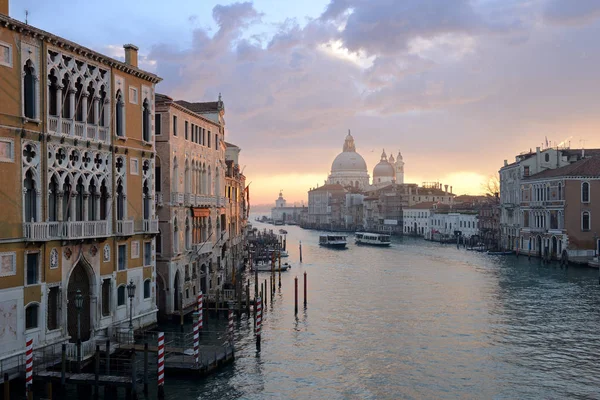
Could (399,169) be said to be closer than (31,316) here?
No

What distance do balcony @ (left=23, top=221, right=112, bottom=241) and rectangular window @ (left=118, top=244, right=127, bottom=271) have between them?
1.09 m

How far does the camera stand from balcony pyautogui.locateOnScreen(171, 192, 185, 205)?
24.1m

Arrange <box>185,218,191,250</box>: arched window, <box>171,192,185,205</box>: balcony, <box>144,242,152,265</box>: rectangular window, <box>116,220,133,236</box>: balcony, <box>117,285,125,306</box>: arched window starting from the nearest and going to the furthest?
<box>116,220,133,236</box>: balcony, <box>117,285,125,306</box>: arched window, <box>144,242,152,265</box>: rectangular window, <box>171,192,185,205</box>: balcony, <box>185,218,191,250</box>: arched window

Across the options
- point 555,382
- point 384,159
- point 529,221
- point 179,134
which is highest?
point 384,159

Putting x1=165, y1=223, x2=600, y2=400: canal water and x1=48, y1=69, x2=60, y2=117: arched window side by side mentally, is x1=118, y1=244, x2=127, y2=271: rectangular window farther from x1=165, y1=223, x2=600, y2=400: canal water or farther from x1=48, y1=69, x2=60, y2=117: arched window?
x1=48, y1=69, x2=60, y2=117: arched window

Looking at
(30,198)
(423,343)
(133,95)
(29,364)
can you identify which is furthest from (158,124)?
(423,343)

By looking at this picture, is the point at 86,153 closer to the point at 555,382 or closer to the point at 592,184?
the point at 555,382

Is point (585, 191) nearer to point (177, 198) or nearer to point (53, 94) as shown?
point (177, 198)

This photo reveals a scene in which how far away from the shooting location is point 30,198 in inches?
636

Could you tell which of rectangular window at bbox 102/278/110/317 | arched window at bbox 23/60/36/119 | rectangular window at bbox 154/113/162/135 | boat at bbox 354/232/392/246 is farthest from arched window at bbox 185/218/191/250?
boat at bbox 354/232/392/246

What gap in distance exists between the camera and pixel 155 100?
23625mm

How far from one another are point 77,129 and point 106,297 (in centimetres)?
488

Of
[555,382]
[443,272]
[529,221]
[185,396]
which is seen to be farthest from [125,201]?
[529,221]

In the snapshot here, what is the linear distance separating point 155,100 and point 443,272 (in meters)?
26.8
